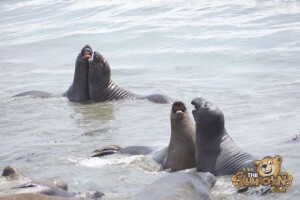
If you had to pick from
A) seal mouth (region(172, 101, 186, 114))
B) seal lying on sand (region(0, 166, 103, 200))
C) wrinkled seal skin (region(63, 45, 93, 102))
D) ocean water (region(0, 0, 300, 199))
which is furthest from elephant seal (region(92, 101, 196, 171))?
wrinkled seal skin (region(63, 45, 93, 102))

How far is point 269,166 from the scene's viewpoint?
20.3 ft

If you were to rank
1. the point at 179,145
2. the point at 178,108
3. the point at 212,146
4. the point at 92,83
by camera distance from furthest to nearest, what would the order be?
the point at 92,83, the point at 178,108, the point at 179,145, the point at 212,146

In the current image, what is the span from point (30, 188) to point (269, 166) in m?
1.92

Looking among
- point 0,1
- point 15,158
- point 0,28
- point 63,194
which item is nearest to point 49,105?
point 15,158

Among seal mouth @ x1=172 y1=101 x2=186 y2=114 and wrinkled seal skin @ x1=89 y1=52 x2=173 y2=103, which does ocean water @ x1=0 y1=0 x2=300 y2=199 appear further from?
seal mouth @ x1=172 y1=101 x2=186 y2=114

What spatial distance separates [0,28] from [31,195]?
2340cm

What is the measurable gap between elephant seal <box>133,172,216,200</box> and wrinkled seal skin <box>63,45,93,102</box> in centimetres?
581

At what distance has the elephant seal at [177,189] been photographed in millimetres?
5363

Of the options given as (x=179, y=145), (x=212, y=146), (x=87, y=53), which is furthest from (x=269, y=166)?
(x=87, y=53)

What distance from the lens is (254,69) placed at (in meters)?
14.1

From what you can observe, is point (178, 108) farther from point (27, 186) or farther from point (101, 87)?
point (101, 87)

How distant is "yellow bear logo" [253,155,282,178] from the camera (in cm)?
605

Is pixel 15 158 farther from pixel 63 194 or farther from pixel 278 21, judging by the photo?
pixel 278 21

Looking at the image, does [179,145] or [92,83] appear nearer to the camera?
[179,145]
